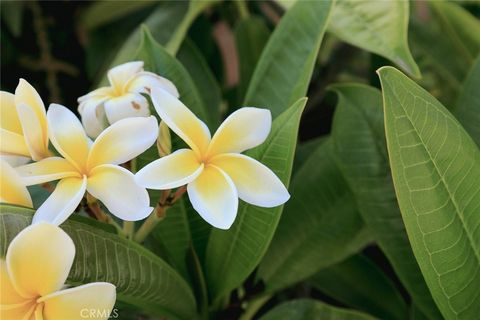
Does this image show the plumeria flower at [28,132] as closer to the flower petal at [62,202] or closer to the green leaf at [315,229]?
the flower petal at [62,202]

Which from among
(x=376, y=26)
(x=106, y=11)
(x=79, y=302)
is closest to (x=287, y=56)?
(x=376, y=26)

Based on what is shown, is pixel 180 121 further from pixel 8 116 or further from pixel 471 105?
pixel 471 105

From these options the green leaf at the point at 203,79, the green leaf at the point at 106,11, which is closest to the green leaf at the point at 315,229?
the green leaf at the point at 203,79

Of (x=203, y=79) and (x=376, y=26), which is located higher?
(x=376, y=26)

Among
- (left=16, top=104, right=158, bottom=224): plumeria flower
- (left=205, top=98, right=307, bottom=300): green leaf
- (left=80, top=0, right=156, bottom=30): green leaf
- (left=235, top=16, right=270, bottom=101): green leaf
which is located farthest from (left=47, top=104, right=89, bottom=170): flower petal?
(left=80, top=0, right=156, bottom=30): green leaf

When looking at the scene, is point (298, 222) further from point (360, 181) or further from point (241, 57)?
point (241, 57)

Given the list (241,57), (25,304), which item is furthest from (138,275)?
(241,57)
